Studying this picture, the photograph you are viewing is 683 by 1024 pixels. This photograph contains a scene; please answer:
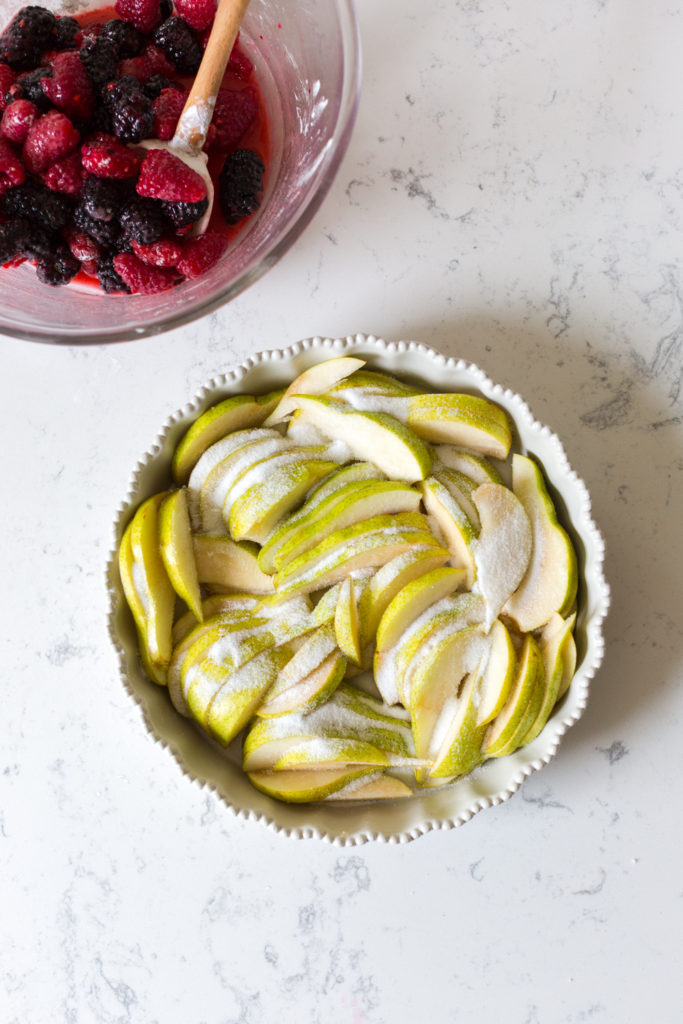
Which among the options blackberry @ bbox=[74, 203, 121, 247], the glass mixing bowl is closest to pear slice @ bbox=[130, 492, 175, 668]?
the glass mixing bowl

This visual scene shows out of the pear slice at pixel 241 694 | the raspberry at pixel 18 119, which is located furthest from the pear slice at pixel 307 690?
the raspberry at pixel 18 119

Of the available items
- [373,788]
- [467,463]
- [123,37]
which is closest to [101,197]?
[123,37]

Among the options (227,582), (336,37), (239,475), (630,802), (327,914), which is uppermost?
(336,37)

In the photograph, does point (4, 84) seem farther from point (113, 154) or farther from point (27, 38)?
point (113, 154)

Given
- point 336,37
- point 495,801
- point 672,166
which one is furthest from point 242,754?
point 672,166

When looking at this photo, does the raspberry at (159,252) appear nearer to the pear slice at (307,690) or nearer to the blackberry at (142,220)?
the blackberry at (142,220)

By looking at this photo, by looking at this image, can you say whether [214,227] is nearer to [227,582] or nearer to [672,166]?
[227,582]
